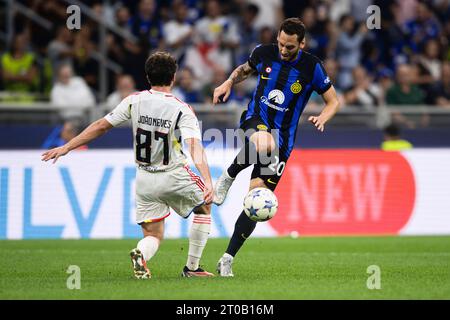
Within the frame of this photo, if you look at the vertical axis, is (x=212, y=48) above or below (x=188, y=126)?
above

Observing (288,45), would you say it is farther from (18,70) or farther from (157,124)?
(18,70)

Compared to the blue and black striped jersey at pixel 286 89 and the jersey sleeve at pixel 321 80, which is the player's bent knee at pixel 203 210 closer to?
the blue and black striped jersey at pixel 286 89

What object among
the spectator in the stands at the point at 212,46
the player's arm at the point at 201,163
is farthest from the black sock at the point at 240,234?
the spectator in the stands at the point at 212,46

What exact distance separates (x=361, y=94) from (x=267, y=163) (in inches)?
327

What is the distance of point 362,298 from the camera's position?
7.46 m

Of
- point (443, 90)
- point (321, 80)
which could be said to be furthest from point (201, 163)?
point (443, 90)

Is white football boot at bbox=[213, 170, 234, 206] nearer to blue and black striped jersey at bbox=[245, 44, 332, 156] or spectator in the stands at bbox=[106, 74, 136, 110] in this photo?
blue and black striped jersey at bbox=[245, 44, 332, 156]

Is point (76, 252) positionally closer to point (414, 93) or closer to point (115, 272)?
point (115, 272)

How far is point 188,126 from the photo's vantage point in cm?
849

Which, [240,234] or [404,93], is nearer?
[240,234]

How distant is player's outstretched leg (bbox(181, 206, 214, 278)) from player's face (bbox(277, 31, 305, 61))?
Answer: 1.72m

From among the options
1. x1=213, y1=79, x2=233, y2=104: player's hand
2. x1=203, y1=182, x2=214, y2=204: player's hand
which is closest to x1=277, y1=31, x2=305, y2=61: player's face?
x1=213, y1=79, x2=233, y2=104: player's hand

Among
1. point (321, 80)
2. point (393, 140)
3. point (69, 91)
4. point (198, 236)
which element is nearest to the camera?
point (198, 236)

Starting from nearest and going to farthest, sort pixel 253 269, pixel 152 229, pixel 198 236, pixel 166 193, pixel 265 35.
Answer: pixel 166 193, pixel 152 229, pixel 198 236, pixel 253 269, pixel 265 35
